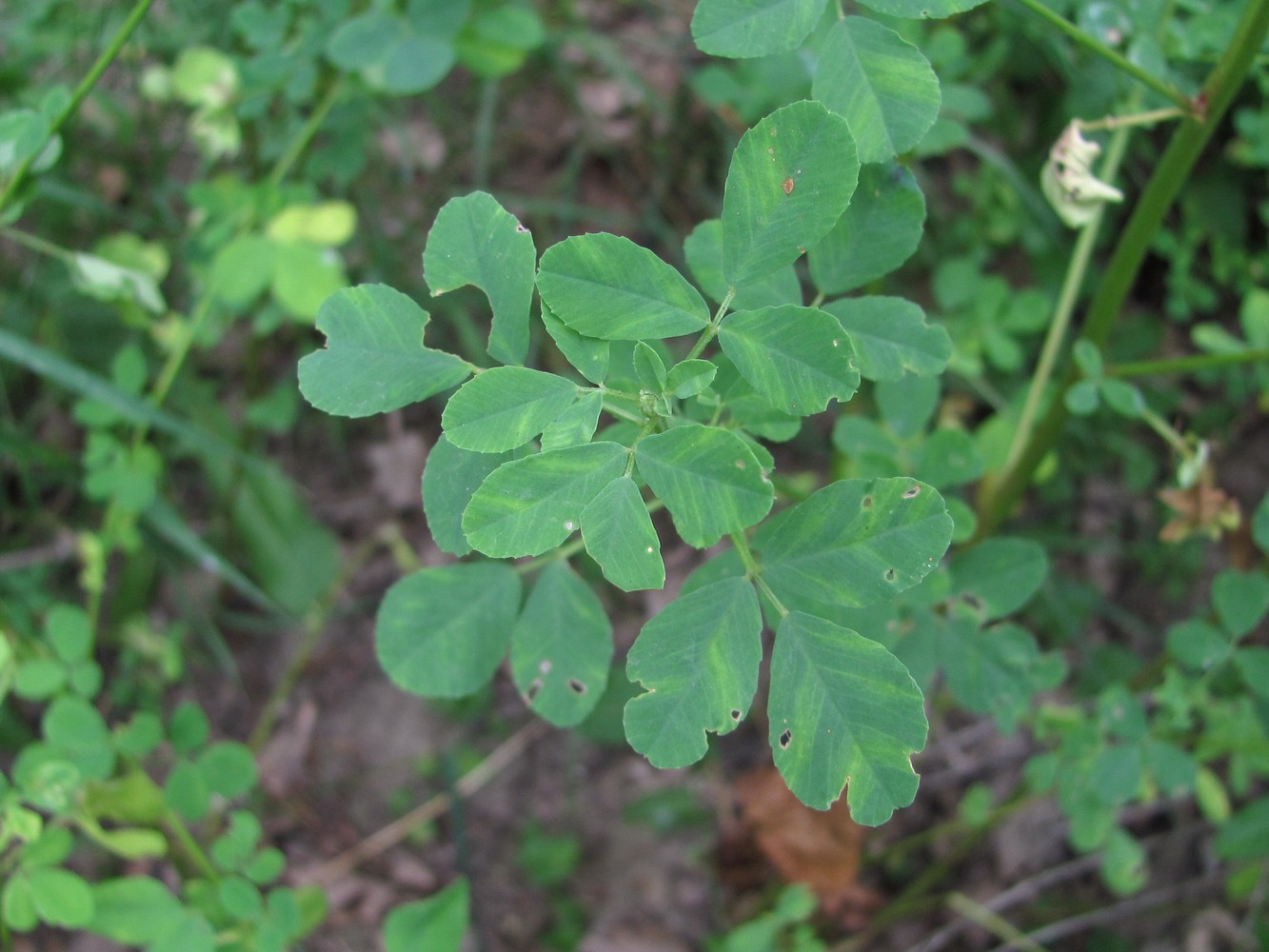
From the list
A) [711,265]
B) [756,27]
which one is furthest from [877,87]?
[711,265]

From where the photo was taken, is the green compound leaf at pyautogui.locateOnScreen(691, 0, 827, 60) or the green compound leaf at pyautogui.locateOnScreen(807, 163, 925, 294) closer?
the green compound leaf at pyautogui.locateOnScreen(691, 0, 827, 60)

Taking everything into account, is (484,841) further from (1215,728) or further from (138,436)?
(1215,728)

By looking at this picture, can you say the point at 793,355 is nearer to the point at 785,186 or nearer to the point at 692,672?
the point at 785,186

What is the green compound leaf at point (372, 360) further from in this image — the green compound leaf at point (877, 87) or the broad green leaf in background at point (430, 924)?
the broad green leaf in background at point (430, 924)

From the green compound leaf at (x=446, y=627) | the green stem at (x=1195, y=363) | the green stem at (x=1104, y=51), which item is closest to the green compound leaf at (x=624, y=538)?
the green compound leaf at (x=446, y=627)

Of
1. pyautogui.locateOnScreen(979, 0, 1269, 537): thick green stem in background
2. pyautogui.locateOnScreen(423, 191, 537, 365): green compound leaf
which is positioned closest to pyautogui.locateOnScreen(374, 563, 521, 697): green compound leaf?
pyautogui.locateOnScreen(423, 191, 537, 365): green compound leaf

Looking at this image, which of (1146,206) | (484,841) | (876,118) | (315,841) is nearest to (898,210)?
(876,118)

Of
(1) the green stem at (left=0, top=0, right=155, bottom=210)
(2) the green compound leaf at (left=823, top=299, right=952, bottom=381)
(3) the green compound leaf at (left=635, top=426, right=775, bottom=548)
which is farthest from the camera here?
(1) the green stem at (left=0, top=0, right=155, bottom=210)

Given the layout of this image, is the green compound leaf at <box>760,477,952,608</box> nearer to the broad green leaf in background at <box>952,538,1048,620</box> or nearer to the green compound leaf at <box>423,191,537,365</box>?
the green compound leaf at <box>423,191,537,365</box>
